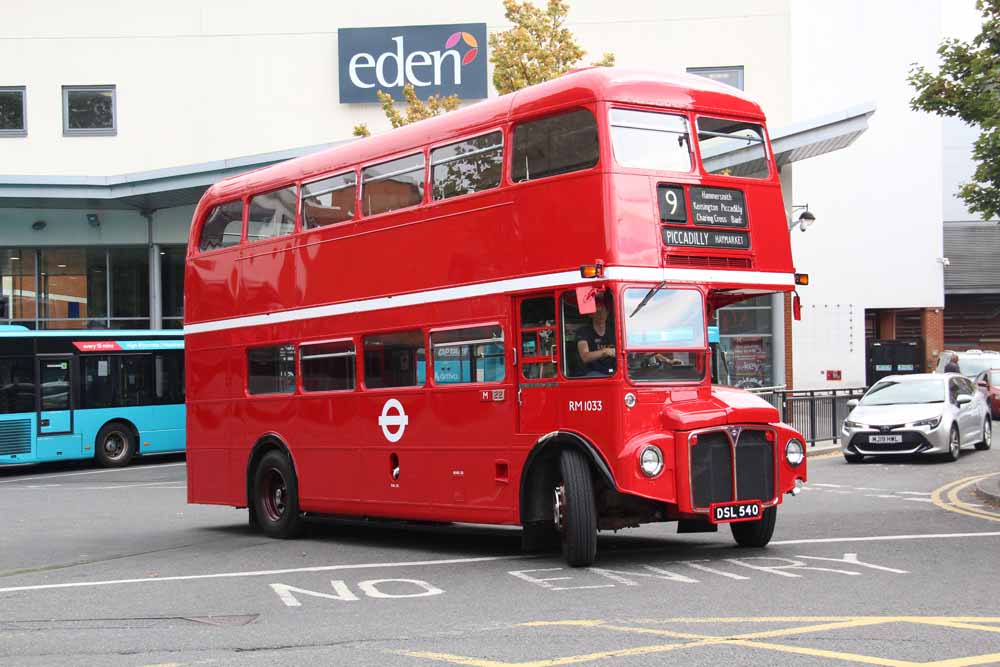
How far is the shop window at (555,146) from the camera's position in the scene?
1112 centimetres

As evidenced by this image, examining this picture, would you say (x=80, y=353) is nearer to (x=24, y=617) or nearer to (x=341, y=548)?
(x=341, y=548)

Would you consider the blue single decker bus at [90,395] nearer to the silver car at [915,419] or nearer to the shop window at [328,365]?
the shop window at [328,365]

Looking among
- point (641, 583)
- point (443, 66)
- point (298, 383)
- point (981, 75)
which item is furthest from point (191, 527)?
point (443, 66)

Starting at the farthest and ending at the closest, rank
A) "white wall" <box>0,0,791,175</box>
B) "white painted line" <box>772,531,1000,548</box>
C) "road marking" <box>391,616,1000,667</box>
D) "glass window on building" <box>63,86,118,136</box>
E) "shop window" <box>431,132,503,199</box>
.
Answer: "glass window on building" <box>63,86,118,136</box>, "white wall" <box>0,0,791,175</box>, "white painted line" <box>772,531,1000,548</box>, "shop window" <box>431,132,503,199</box>, "road marking" <box>391,616,1000,667</box>

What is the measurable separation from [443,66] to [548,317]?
92.8 feet

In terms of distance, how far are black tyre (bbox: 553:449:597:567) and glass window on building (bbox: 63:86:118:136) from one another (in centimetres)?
3208

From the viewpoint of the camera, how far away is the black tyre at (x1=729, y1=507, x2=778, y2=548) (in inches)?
465

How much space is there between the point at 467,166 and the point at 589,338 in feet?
7.54

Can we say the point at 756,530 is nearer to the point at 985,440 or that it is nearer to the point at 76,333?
the point at 985,440

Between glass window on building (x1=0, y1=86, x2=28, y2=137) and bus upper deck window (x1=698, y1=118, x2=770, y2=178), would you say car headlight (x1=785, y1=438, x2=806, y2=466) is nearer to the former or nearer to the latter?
bus upper deck window (x1=698, y1=118, x2=770, y2=178)

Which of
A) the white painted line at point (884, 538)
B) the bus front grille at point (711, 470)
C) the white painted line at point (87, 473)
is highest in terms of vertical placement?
the bus front grille at point (711, 470)

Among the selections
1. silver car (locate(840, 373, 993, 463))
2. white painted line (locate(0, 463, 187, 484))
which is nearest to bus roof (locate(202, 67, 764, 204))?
silver car (locate(840, 373, 993, 463))

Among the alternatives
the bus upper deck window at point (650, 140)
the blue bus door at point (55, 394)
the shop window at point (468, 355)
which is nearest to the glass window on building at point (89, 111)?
the blue bus door at point (55, 394)

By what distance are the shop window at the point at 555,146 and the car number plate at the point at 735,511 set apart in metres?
3.04
